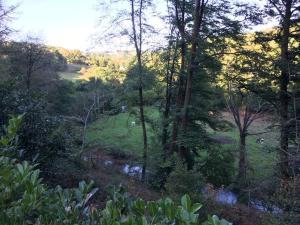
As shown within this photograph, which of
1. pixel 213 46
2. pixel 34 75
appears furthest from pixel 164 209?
pixel 34 75

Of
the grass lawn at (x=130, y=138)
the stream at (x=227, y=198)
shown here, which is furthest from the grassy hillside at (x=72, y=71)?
the stream at (x=227, y=198)

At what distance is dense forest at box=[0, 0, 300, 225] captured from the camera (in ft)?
7.20

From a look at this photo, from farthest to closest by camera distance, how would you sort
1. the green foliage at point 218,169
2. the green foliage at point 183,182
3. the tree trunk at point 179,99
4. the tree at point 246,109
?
the tree at point 246,109 → the green foliage at point 218,169 → the tree trunk at point 179,99 → the green foliage at point 183,182

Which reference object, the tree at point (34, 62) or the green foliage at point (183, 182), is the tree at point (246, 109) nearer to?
the green foliage at point (183, 182)

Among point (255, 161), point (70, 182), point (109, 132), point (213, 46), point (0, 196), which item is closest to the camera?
point (0, 196)

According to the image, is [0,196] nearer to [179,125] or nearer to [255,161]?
[179,125]

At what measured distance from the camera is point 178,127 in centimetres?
1839

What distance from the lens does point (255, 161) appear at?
90.7 ft

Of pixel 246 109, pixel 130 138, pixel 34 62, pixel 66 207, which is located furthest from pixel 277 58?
pixel 34 62

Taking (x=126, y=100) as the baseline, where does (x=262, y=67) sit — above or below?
above

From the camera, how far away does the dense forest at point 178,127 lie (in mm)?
2195

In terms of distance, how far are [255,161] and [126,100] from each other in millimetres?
11142

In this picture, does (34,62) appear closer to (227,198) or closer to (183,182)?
(227,198)

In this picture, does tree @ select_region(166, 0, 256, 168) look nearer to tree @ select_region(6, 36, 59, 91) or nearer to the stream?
the stream
